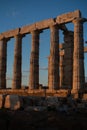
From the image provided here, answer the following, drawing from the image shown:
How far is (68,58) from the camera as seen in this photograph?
36.9 m

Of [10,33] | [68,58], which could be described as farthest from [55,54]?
[10,33]

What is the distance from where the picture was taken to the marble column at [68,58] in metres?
35.3

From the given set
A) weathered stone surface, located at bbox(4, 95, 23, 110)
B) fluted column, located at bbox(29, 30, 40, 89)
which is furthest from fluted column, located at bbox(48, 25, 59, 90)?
weathered stone surface, located at bbox(4, 95, 23, 110)

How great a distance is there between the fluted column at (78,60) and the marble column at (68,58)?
558cm

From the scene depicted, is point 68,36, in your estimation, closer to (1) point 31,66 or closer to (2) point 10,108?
(1) point 31,66

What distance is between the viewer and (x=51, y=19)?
32094 mm

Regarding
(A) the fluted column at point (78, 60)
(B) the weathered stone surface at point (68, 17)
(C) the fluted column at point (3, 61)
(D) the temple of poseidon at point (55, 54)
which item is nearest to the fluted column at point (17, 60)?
(D) the temple of poseidon at point (55, 54)

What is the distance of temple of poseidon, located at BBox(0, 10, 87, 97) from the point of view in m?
28.9

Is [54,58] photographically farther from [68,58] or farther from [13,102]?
[13,102]

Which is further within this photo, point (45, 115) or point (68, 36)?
point (68, 36)

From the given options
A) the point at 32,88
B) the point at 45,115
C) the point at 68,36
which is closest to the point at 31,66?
the point at 32,88

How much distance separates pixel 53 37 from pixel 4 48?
1001cm

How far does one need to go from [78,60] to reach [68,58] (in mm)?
8217

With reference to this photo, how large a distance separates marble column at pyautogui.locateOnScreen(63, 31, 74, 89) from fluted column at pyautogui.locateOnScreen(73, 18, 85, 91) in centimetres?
558
